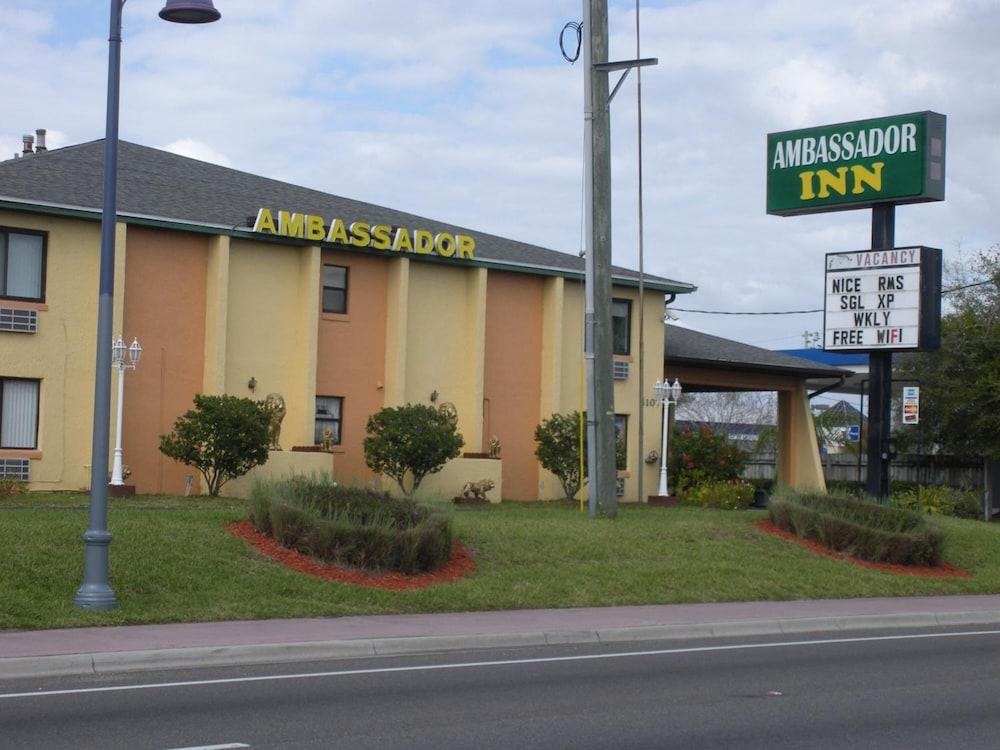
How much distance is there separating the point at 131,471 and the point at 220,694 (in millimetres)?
16568

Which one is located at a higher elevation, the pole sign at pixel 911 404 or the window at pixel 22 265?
the window at pixel 22 265

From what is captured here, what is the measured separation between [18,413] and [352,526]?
1094cm

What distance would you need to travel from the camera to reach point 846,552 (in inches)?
883

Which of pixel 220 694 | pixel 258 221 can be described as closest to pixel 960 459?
pixel 258 221

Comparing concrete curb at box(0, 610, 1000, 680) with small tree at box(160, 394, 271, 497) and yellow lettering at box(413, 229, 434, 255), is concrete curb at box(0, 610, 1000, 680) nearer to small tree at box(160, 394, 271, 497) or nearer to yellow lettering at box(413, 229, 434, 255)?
small tree at box(160, 394, 271, 497)

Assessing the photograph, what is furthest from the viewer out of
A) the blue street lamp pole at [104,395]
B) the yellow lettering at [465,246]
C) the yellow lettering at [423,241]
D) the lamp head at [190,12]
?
the yellow lettering at [465,246]

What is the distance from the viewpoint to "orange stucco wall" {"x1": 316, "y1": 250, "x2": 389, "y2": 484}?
3016 cm

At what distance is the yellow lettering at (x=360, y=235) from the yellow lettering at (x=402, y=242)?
678 mm

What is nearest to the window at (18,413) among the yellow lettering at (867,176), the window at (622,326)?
the window at (622,326)

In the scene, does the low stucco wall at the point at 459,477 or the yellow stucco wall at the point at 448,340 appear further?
the yellow stucco wall at the point at 448,340

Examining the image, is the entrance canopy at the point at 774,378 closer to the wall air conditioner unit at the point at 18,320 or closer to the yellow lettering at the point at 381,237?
the yellow lettering at the point at 381,237

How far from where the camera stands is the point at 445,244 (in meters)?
31.3

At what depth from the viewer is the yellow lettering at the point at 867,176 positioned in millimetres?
26078

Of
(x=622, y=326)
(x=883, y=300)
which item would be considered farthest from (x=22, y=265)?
(x=883, y=300)
